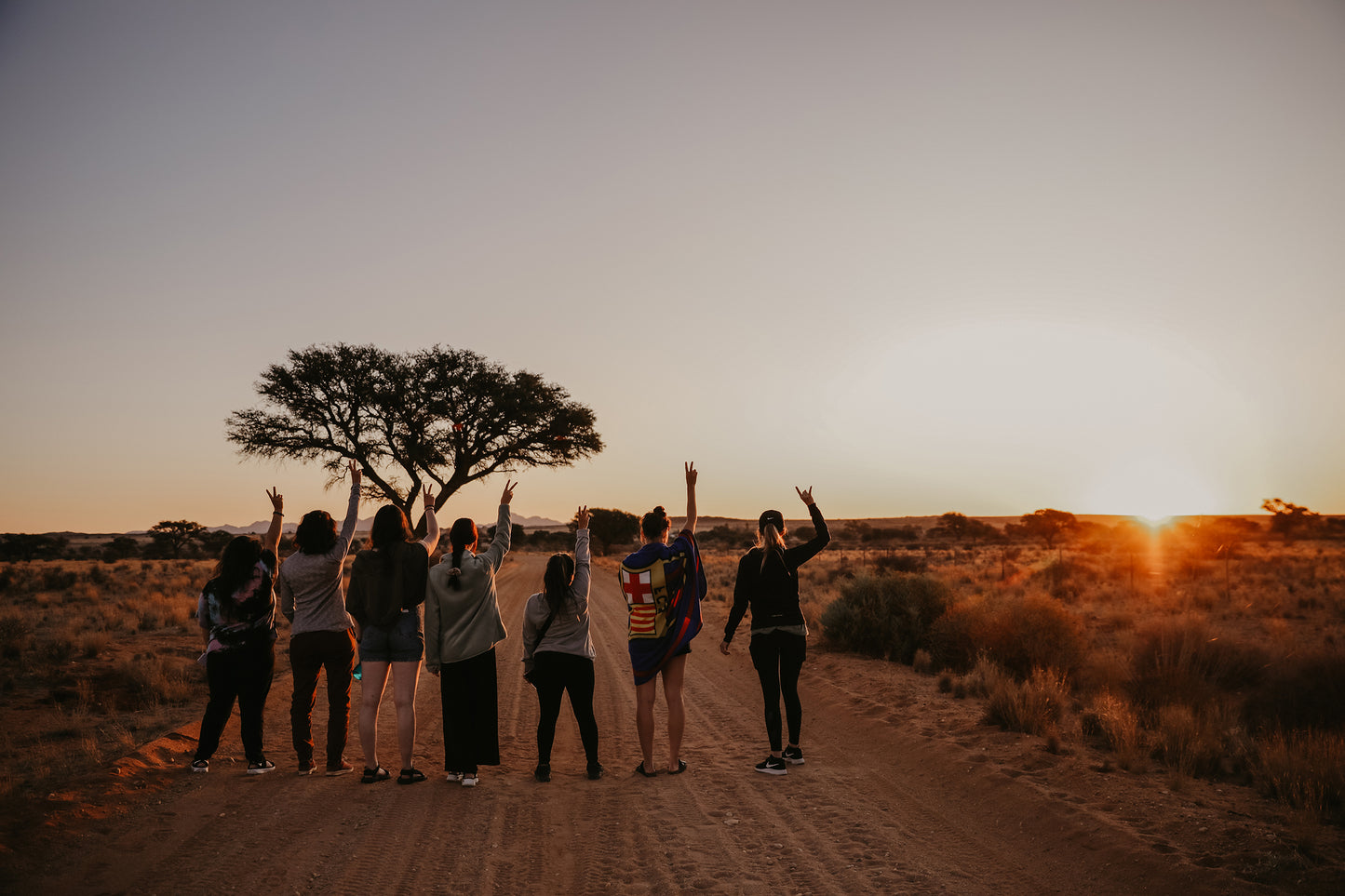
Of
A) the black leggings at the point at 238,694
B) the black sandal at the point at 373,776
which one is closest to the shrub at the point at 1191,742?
the black sandal at the point at 373,776

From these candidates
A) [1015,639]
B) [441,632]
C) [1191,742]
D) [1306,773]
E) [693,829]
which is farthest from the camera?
[1015,639]

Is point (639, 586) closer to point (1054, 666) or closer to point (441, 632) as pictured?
point (441, 632)

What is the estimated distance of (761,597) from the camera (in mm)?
7035

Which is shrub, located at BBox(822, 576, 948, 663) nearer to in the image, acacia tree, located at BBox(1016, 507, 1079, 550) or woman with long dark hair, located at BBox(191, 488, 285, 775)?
woman with long dark hair, located at BBox(191, 488, 285, 775)

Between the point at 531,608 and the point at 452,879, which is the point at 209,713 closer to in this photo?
the point at 531,608

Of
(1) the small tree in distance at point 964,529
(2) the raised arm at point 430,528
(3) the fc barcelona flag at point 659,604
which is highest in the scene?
(2) the raised arm at point 430,528

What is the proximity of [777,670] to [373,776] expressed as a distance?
12.2 ft

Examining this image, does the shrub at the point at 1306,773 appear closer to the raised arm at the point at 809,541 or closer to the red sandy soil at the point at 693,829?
the red sandy soil at the point at 693,829

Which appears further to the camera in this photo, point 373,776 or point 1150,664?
point 1150,664

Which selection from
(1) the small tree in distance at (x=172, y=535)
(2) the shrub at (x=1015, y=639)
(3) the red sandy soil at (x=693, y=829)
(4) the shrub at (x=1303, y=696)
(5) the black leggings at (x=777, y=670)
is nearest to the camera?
(3) the red sandy soil at (x=693, y=829)

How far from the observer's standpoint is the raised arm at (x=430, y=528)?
6867 millimetres

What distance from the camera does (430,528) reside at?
23.2 feet

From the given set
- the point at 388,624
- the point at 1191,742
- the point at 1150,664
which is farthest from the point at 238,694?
the point at 1150,664

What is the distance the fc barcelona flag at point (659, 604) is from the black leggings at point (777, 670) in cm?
73
